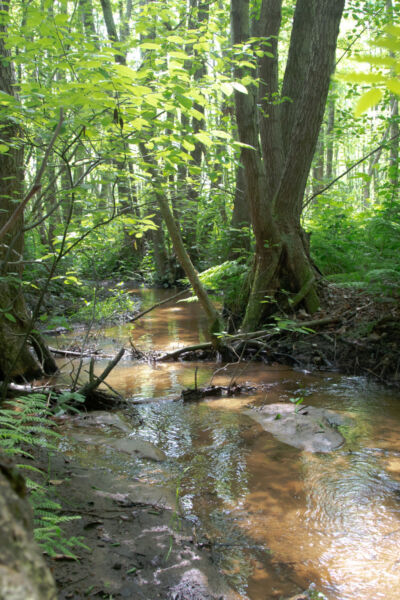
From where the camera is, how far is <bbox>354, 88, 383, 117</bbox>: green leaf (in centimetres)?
100

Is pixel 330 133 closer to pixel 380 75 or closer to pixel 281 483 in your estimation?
pixel 281 483

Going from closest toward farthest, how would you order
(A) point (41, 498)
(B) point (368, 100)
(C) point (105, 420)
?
(B) point (368, 100)
(A) point (41, 498)
(C) point (105, 420)

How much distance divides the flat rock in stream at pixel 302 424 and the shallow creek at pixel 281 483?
113mm

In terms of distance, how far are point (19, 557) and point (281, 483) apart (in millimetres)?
3065

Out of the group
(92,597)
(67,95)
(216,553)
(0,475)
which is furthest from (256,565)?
(67,95)

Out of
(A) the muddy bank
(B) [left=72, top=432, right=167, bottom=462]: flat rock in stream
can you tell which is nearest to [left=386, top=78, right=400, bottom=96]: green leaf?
(A) the muddy bank

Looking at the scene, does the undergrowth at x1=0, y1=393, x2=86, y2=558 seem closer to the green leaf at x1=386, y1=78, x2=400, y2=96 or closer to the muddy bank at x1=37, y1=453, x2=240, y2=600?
the muddy bank at x1=37, y1=453, x2=240, y2=600

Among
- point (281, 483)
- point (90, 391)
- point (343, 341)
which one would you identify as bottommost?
point (281, 483)

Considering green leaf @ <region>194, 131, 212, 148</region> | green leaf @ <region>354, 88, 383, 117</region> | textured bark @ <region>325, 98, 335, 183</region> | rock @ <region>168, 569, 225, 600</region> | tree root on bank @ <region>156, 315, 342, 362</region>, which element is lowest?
rock @ <region>168, 569, 225, 600</region>

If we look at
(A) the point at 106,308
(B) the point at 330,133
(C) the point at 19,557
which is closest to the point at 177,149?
(C) the point at 19,557

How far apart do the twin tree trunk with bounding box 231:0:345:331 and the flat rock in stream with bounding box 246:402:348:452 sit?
247 centimetres

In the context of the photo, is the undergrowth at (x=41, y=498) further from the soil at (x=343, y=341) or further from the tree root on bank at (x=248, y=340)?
the tree root on bank at (x=248, y=340)

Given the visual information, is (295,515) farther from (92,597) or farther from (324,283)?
(324,283)

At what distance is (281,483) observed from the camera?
11.3 ft
